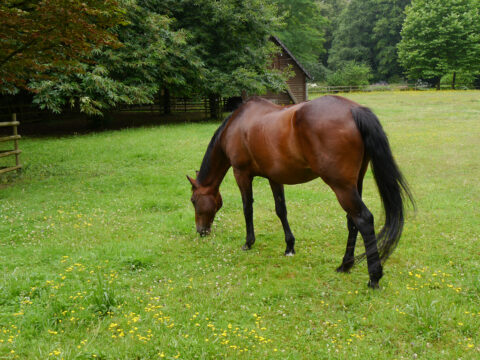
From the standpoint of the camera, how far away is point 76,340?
11.0 ft

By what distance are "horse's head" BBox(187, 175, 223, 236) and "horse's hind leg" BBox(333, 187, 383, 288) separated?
7.73 feet

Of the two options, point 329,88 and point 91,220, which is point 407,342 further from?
point 329,88

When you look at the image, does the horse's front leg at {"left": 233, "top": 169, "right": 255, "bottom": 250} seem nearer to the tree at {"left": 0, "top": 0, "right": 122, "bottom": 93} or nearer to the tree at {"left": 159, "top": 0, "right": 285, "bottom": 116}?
the tree at {"left": 0, "top": 0, "right": 122, "bottom": 93}

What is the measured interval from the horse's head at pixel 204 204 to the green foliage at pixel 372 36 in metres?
65.5

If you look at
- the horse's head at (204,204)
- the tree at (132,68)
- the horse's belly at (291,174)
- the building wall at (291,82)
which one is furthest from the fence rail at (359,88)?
the horse's belly at (291,174)

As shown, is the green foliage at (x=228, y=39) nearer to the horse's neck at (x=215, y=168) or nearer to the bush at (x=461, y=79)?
the horse's neck at (x=215, y=168)

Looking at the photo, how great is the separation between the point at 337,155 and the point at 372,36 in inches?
2792

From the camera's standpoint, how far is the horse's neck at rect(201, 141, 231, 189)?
19.0ft

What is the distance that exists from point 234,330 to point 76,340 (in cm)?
147

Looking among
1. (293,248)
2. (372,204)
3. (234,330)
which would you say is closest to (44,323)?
(234,330)

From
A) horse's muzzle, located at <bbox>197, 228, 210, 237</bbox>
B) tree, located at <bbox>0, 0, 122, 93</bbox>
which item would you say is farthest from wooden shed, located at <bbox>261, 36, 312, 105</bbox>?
horse's muzzle, located at <bbox>197, 228, 210, 237</bbox>

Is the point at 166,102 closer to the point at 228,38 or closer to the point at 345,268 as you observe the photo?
the point at 228,38

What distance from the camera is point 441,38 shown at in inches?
2045

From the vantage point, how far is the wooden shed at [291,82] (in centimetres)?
3263
